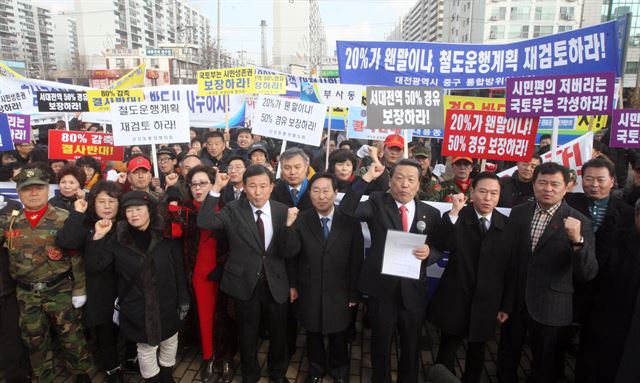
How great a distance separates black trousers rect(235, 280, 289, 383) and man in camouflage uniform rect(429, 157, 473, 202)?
2.34 meters

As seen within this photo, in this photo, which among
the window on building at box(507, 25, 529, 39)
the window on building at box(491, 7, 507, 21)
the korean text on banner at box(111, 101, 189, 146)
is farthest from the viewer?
the window on building at box(507, 25, 529, 39)

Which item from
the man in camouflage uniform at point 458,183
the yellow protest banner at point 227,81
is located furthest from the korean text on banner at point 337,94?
the man in camouflage uniform at point 458,183

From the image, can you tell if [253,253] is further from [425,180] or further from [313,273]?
[425,180]

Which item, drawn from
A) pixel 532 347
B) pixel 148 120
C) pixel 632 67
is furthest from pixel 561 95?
pixel 632 67

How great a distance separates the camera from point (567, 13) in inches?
2115

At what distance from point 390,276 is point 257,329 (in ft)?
4.20

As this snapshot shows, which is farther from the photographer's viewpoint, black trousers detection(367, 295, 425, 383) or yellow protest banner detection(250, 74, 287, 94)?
yellow protest banner detection(250, 74, 287, 94)

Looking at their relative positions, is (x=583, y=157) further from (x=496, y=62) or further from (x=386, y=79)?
(x=386, y=79)

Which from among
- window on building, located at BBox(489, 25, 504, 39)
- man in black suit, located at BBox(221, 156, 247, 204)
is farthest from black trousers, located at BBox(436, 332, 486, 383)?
window on building, located at BBox(489, 25, 504, 39)

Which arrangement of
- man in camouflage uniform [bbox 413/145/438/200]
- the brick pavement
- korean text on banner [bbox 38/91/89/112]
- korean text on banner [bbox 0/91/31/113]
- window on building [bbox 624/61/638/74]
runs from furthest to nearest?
window on building [bbox 624/61/638/74] < korean text on banner [bbox 0/91/31/113] < korean text on banner [bbox 38/91/89/112] < man in camouflage uniform [bbox 413/145/438/200] < the brick pavement

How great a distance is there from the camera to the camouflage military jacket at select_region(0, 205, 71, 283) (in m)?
3.14

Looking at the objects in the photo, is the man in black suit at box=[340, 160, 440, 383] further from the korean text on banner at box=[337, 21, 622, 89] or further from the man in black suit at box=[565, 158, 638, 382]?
the korean text on banner at box=[337, 21, 622, 89]

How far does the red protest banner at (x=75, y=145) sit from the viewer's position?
5.45 m

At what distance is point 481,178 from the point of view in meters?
3.13
